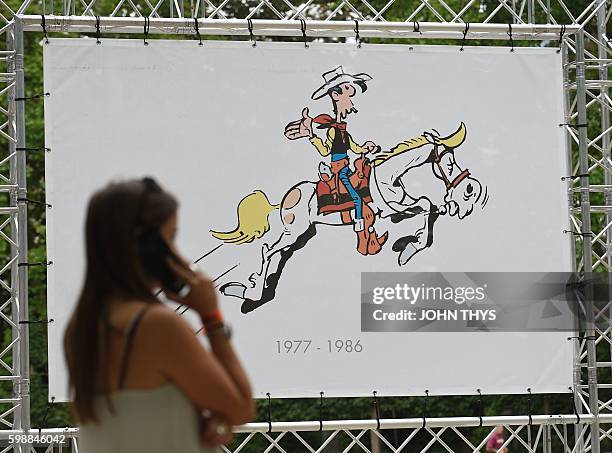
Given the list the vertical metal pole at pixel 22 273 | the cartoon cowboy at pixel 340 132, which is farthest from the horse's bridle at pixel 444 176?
the vertical metal pole at pixel 22 273

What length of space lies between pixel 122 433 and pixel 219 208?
12.4 feet

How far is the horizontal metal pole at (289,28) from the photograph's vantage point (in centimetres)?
593

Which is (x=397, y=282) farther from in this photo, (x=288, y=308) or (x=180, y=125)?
(x=180, y=125)

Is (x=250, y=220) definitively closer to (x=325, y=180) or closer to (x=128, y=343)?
(x=325, y=180)

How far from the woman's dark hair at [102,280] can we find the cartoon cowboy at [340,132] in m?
3.89

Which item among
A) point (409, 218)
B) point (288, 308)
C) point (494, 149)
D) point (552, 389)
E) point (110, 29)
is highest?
point (110, 29)

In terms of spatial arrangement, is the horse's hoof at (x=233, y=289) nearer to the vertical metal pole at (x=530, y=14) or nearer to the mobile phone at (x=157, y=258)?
the vertical metal pole at (x=530, y=14)

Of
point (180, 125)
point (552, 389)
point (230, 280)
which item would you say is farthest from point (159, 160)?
point (552, 389)

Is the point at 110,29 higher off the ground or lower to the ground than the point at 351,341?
higher

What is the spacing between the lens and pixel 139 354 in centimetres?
210

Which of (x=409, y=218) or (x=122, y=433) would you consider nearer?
(x=122, y=433)

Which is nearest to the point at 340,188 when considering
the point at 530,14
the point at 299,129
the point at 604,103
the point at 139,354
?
the point at 299,129

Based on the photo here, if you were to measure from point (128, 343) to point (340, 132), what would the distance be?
4.06 meters

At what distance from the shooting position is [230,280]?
5859 mm
